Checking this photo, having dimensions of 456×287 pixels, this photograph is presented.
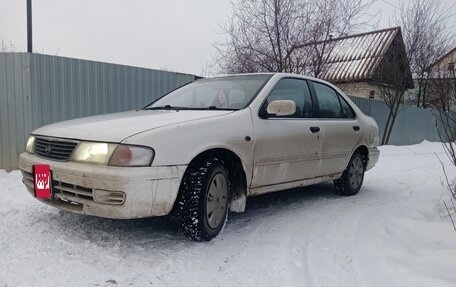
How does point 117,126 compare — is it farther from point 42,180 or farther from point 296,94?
point 296,94

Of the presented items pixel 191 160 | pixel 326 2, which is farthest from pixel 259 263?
pixel 326 2

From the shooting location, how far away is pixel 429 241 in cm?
351

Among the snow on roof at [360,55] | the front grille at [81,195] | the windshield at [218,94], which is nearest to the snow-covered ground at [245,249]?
the front grille at [81,195]

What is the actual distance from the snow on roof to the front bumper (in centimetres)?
1666

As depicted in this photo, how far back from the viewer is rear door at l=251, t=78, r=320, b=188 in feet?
12.5

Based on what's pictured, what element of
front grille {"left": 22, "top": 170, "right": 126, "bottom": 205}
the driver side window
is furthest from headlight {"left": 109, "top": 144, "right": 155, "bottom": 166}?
the driver side window

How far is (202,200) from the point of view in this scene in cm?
323

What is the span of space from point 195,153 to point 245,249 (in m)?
0.91

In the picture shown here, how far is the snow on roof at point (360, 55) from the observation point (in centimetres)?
1880

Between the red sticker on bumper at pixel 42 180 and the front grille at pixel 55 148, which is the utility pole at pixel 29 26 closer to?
the front grille at pixel 55 148

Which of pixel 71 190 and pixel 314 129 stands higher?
pixel 314 129

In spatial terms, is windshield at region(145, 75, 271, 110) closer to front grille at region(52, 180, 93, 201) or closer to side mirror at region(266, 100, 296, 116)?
side mirror at region(266, 100, 296, 116)

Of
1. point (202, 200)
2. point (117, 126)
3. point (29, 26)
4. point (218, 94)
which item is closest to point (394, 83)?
point (29, 26)

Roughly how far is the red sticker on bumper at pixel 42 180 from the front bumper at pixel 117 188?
0.21 feet
